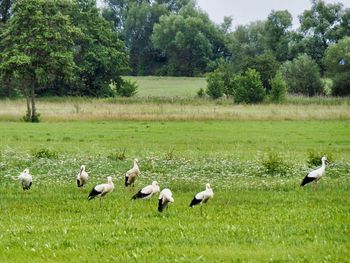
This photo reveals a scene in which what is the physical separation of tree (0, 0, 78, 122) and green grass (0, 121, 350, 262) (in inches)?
1162

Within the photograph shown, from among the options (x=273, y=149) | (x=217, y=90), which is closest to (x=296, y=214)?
(x=273, y=149)

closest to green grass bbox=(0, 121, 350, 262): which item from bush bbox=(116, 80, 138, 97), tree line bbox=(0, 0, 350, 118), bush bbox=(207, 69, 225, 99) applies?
tree line bbox=(0, 0, 350, 118)

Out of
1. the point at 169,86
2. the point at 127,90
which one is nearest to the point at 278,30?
the point at 169,86

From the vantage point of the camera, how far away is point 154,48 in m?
185

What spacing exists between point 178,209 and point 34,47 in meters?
55.0

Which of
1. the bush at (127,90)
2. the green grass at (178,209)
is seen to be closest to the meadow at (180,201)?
the green grass at (178,209)

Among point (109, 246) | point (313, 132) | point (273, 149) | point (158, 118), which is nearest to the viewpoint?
point (109, 246)

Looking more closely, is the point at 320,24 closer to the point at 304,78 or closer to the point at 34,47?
the point at 304,78

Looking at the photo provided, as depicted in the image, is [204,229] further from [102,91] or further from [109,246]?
[102,91]

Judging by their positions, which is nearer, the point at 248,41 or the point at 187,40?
the point at 248,41

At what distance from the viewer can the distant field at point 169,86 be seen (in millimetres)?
122562

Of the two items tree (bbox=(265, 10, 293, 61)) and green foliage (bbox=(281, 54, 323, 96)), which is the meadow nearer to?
green foliage (bbox=(281, 54, 323, 96))

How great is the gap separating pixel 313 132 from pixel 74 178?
3027 cm

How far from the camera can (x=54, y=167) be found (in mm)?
30469
